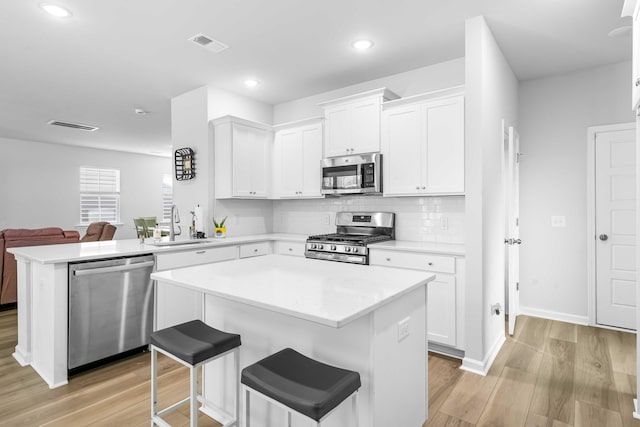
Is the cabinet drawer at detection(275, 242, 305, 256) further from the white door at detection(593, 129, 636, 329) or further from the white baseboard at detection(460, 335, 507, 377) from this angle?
the white door at detection(593, 129, 636, 329)

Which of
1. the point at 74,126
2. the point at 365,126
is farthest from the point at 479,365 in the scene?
the point at 74,126

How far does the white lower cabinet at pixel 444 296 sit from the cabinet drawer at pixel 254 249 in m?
1.82

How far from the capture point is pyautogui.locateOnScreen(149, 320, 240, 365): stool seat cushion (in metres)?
1.63

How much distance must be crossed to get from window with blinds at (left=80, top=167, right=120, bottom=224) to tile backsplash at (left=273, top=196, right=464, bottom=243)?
6.11 meters

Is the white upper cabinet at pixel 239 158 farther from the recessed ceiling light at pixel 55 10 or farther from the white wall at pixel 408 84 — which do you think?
the recessed ceiling light at pixel 55 10

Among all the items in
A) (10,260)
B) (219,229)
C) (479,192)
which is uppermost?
(479,192)

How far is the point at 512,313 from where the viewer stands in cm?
335

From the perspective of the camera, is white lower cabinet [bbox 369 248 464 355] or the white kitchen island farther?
white lower cabinet [bbox 369 248 464 355]

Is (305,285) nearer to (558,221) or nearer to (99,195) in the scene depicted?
(558,221)

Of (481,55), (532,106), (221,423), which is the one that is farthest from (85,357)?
(532,106)

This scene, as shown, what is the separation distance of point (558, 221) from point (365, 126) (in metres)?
2.42

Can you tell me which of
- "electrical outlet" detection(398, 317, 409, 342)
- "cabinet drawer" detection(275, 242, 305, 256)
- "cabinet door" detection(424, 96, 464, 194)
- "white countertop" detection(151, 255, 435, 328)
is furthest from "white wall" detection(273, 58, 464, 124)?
"electrical outlet" detection(398, 317, 409, 342)

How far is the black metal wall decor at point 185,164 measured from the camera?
4340 mm

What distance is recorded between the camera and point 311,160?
169 inches
